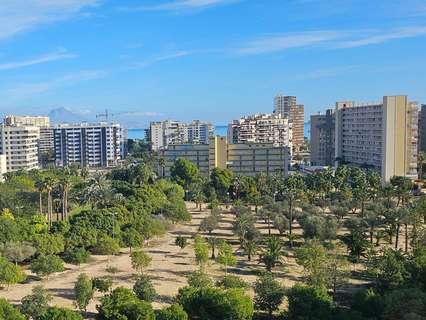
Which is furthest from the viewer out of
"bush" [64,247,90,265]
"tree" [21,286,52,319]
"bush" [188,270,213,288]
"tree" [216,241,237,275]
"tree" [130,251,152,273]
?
"bush" [64,247,90,265]

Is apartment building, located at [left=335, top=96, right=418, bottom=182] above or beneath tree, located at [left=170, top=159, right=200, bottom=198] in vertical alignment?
above

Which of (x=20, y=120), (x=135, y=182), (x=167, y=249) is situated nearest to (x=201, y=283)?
(x=167, y=249)

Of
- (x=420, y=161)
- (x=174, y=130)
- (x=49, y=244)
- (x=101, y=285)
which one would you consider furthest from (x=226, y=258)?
(x=174, y=130)

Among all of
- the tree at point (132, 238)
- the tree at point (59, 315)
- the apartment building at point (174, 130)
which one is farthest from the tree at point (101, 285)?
the apartment building at point (174, 130)

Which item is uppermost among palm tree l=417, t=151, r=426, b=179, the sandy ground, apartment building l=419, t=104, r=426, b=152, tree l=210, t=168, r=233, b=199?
apartment building l=419, t=104, r=426, b=152

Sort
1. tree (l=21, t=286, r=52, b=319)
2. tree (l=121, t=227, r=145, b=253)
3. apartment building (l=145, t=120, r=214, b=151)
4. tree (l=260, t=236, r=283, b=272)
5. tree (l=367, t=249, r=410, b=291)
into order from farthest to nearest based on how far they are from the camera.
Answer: apartment building (l=145, t=120, r=214, b=151), tree (l=121, t=227, r=145, b=253), tree (l=260, t=236, r=283, b=272), tree (l=367, t=249, r=410, b=291), tree (l=21, t=286, r=52, b=319)

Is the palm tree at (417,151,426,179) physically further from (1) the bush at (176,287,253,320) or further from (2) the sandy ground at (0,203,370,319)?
(1) the bush at (176,287,253,320)

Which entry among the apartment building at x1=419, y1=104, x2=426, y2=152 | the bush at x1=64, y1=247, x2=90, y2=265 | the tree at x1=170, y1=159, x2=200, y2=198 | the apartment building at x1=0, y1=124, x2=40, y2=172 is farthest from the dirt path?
the apartment building at x1=419, y1=104, x2=426, y2=152

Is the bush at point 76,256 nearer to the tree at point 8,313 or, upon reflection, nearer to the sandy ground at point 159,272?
the sandy ground at point 159,272
